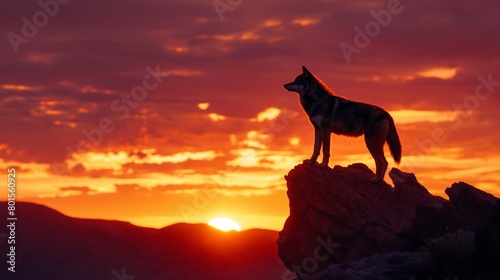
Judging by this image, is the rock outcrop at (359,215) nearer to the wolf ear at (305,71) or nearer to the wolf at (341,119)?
the wolf at (341,119)

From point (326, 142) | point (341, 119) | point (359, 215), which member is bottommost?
point (359, 215)

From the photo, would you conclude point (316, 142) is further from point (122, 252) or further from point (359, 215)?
point (122, 252)

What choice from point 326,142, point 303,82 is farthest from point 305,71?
point 326,142

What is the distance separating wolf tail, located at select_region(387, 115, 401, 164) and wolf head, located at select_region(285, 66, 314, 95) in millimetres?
2700

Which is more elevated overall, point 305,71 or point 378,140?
point 305,71

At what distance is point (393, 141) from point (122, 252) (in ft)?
316

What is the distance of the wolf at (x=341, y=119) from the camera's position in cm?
2370

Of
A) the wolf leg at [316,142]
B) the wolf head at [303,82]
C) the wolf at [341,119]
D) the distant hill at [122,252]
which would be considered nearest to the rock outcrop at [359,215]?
the wolf leg at [316,142]

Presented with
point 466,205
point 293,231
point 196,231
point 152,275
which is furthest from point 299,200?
point 196,231

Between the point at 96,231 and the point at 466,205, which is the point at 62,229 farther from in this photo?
the point at 466,205

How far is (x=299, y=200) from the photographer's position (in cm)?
2497

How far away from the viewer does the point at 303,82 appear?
24.4 m

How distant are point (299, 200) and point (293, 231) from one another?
3.67 feet

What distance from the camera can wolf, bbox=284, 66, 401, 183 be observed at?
23703 millimetres
